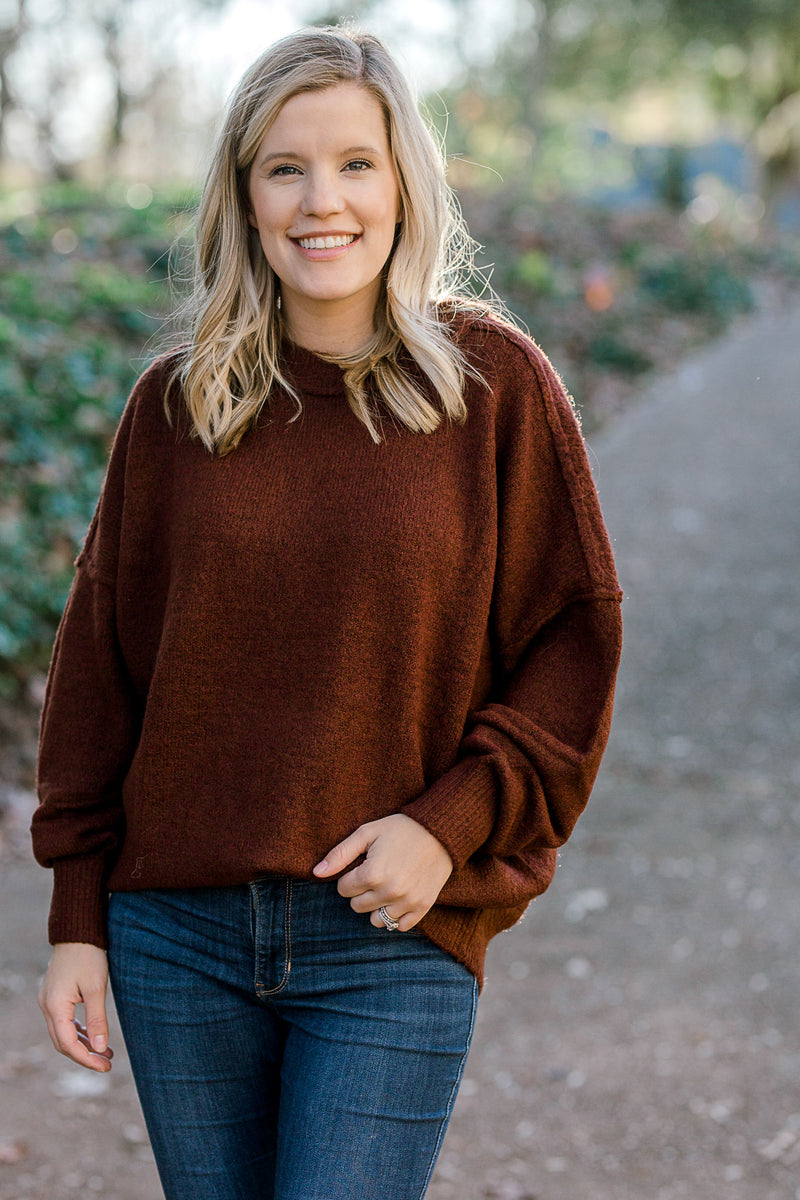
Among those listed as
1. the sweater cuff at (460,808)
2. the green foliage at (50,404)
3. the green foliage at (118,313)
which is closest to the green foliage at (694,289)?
the green foliage at (118,313)

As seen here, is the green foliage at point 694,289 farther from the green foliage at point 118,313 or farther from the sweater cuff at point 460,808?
the sweater cuff at point 460,808

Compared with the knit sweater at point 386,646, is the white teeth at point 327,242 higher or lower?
higher

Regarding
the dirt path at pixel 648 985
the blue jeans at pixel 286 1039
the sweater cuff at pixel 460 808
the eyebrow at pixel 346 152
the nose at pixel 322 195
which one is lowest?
the dirt path at pixel 648 985

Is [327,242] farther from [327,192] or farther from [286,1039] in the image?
[286,1039]

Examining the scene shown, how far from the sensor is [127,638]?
191 cm

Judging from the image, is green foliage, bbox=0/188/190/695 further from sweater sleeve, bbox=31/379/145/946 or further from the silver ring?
the silver ring

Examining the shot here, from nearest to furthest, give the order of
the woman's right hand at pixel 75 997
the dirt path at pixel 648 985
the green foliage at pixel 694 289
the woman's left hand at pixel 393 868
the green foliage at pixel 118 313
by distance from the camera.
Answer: the woman's left hand at pixel 393 868 < the woman's right hand at pixel 75 997 < the dirt path at pixel 648 985 < the green foliage at pixel 118 313 < the green foliage at pixel 694 289

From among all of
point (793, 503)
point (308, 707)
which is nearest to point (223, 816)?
point (308, 707)

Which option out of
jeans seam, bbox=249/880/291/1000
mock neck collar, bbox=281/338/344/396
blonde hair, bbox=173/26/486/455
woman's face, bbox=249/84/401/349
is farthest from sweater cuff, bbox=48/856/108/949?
woman's face, bbox=249/84/401/349

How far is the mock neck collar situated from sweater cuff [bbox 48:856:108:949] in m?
0.79

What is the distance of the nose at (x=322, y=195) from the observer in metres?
1.74

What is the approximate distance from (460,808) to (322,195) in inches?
Answer: 34.2

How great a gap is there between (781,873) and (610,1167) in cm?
172

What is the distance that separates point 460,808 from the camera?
168 cm
